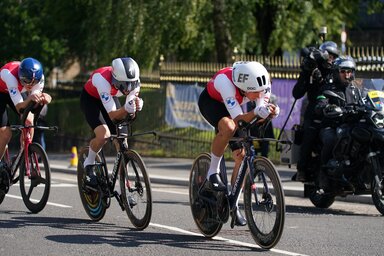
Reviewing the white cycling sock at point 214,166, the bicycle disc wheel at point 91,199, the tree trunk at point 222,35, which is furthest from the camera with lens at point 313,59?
the tree trunk at point 222,35

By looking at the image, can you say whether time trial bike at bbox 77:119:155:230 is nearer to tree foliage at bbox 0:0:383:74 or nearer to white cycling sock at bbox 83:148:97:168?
white cycling sock at bbox 83:148:97:168

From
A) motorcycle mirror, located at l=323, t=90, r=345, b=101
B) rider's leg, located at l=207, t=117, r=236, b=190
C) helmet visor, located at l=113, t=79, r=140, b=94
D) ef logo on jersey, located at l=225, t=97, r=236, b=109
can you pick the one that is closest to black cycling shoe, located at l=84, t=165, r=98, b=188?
helmet visor, located at l=113, t=79, r=140, b=94

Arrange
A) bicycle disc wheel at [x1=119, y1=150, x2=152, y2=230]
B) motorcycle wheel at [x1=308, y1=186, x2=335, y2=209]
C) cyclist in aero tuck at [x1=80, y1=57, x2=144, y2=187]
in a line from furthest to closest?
motorcycle wheel at [x1=308, y1=186, x2=335, y2=209] → cyclist in aero tuck at [x1=80, y1=57, x2=144, y2=187] → bicycle disc wheel at [x1=119, y1=150, x2=152, y2=230]

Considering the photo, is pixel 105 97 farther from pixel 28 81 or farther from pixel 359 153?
pixel 359 153

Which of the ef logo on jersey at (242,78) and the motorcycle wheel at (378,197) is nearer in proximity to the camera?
the ef logo on jersey at (242,78)

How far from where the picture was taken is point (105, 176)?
38.5 ft

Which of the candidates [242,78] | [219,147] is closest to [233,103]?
[242,78]

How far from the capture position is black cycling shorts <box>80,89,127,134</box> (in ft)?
38.6

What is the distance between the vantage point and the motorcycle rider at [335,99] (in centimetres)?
1304

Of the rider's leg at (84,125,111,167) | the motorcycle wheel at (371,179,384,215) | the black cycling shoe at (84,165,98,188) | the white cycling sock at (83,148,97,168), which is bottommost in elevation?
the motorcycle wheel at (371,179,384,215)

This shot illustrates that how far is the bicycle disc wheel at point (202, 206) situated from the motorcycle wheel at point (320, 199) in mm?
3098

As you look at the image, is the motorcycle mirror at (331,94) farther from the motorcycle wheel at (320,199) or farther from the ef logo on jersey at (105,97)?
the ef logo on jersey at (105,97)

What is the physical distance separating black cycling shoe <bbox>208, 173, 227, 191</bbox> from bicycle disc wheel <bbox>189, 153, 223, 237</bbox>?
284mm

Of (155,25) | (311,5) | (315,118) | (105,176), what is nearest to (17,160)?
(105,176)
